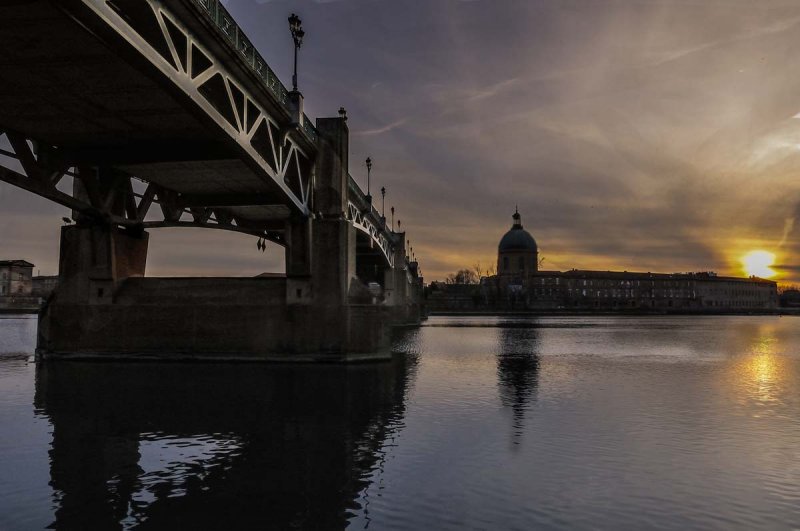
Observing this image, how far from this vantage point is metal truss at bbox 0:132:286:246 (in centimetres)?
2286

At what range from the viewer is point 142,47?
14.0 m

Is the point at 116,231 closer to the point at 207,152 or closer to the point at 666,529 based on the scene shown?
the point at 207,152

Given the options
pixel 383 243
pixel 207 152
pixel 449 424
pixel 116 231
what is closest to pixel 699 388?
pixel 449 424

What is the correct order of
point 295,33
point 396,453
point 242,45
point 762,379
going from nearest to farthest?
point 396,453
point 242,45
point 762,379
point 295,33

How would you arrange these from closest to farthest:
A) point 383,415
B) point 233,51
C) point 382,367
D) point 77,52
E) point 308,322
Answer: point 383,415
point 77,52
point 233,51
point 382,367
point 308,322

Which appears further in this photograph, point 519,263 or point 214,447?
point 519,263

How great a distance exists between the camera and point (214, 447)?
36.3 ft

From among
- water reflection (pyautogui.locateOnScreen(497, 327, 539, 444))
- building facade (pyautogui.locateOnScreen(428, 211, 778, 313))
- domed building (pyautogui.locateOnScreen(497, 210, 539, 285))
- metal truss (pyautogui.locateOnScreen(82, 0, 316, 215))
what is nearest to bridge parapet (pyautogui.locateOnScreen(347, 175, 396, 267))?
metal truss (pyautogui.locateOnScreen(82, 0, 316, 215))

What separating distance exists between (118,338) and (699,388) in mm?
22457

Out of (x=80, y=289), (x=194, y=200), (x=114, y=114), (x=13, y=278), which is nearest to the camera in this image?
(x=114, y=114)

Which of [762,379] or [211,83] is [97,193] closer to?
[211,83]

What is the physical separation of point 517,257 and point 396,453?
608 feet

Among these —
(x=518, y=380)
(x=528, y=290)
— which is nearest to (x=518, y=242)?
(x=528, y=290)

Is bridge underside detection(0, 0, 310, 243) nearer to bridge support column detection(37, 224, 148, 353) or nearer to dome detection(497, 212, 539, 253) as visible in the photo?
bridge support column detection(37, 224, 148, 353)
